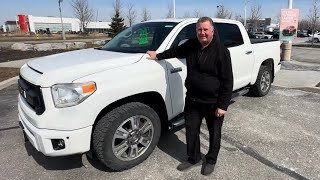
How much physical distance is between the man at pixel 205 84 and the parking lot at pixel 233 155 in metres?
0.31

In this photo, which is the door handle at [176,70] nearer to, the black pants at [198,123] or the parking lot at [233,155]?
the black pants at [198,123]

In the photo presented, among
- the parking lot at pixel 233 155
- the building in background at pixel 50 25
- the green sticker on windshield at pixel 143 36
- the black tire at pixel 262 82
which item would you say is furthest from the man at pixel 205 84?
the building in background at pixel 50 25

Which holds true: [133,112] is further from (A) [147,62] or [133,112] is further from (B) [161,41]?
(B) [161,41]

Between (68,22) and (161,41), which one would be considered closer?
(161,41)

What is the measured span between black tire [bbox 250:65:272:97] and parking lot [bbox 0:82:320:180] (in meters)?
0.69

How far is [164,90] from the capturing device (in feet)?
11.5

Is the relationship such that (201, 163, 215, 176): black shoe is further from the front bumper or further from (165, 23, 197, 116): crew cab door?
the front bumper

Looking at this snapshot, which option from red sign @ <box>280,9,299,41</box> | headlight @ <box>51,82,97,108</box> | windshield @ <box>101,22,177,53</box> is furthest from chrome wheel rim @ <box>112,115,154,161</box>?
red sign @ <box>280,9,299,41</box>

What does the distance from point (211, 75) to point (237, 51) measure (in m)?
1.98

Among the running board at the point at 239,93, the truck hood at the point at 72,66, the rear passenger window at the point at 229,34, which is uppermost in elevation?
the rear passenger window at the point at 229,34

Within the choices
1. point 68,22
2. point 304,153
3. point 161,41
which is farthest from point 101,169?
point 68,22

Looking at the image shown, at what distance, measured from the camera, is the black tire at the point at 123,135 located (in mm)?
3010

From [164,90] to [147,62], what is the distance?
1.37ft

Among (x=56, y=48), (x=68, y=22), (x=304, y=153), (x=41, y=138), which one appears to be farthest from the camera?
→ (x=68, y=22)
